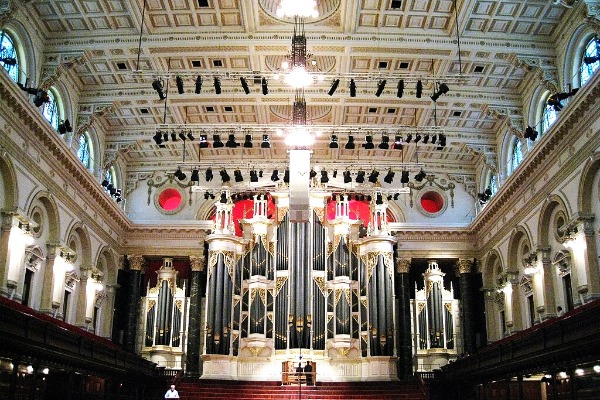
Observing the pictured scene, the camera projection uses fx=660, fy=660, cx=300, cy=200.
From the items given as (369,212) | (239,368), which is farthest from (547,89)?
(239,368)

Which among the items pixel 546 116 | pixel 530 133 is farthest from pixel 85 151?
pixel 546 116

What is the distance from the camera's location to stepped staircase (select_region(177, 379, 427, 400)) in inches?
885

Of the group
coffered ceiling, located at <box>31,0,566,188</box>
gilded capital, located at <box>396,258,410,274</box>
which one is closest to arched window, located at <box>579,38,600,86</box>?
coffered ceiling, located at <box>31,0,566,188</box>

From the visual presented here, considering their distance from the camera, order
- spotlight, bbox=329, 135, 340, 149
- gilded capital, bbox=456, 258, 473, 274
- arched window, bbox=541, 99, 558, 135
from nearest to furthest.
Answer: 1. arched window, bbox=541, 99, 558, 135
2. spotlight, bbox=329, 135, 340, 149
3. gilded capital, bbox=456, 258, 473, 274

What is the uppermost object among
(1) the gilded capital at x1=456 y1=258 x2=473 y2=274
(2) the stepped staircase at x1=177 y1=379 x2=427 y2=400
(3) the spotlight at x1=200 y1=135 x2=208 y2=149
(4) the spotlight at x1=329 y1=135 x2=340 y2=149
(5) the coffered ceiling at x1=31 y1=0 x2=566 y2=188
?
(5) the coffered ceiling at x1=31 y1=0 x2=566 y2=188

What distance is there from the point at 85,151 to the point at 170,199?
5386 millimetres

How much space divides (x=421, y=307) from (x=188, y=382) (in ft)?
31.4

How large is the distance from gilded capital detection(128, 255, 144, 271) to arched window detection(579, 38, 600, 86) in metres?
17.7

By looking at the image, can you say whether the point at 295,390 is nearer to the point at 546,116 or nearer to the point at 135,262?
the point at 135,262

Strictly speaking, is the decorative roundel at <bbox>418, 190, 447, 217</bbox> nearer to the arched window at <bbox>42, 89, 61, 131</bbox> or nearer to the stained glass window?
the stained glass window

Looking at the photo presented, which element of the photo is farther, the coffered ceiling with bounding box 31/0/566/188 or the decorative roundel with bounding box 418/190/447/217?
the decorative roundel with bounding box 418/190/447/217

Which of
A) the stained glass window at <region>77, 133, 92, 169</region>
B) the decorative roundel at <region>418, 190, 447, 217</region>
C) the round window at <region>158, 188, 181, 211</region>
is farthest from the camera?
the round window at <region>158, 188, 181, 211</region>

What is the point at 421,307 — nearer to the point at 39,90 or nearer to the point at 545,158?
the point at 545,158

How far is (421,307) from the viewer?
26484 millimetres
